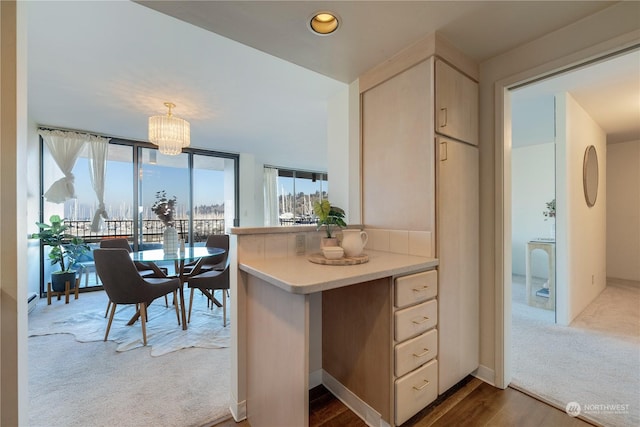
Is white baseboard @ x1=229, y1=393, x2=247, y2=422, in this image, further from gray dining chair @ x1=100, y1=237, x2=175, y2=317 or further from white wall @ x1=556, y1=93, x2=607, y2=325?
white wall @ x1=556, y1=93, x2=607, y2=325

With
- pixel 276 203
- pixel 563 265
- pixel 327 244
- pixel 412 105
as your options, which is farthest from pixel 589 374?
pixel 276 203

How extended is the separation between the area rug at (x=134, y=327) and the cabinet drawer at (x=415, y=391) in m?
1.64

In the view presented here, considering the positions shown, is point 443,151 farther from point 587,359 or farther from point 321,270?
point 587,359

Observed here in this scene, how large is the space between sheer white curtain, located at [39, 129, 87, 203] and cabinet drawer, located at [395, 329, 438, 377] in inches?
186

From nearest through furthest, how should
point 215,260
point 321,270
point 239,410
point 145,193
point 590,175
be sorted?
1. point 321,270
2. point 239,410
3. point 590,175
4. point 215,260
5. point 145,193

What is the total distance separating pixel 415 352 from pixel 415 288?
1.10 ft

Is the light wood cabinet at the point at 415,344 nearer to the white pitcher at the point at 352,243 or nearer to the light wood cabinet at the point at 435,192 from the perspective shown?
the light wood cabinet at the point at 435,192

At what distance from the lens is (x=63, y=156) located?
3748 mm

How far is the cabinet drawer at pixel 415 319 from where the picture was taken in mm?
1337

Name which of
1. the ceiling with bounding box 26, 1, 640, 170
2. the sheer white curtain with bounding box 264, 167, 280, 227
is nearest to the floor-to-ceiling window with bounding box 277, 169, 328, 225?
the sheer white curtain with bounding box 264, 167, 280, 227

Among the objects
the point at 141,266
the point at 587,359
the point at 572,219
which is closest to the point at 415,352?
the point at 587,359

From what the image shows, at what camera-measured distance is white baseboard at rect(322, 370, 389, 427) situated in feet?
4.64

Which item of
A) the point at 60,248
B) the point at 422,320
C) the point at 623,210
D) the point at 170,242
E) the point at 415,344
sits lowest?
the point at 415,344

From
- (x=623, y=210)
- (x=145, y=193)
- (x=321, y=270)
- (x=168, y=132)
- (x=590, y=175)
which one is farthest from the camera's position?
(x=145, y=193)
